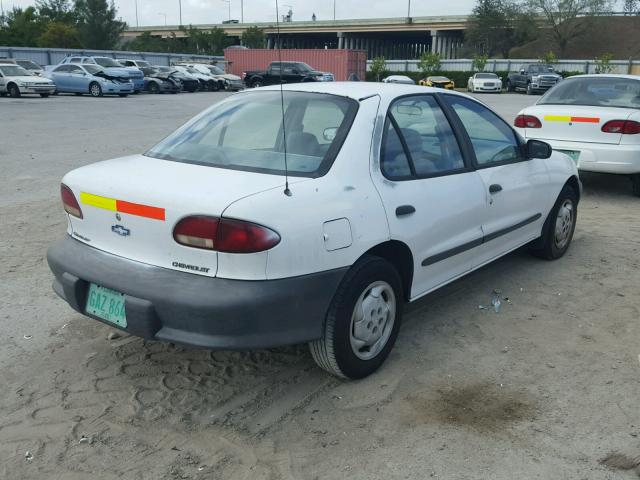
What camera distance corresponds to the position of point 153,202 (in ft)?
10.2

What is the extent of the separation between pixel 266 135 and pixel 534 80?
39.5m

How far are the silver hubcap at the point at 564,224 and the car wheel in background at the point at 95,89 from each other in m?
27.1

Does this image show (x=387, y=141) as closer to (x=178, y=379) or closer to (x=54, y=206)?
(x=178, y=379)

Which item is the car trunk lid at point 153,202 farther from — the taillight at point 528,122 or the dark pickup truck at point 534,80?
the dark pickup truck at point 534,80

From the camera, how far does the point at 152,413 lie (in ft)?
10.8

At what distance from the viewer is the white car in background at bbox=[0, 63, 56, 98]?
26.6 m

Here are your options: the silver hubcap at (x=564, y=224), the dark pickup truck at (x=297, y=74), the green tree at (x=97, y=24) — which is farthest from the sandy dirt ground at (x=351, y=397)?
the green tree at (x=97, y=24)

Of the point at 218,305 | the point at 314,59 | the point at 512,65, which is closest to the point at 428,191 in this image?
the point at 218,305

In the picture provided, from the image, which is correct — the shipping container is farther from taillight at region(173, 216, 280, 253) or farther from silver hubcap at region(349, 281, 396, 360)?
taillight at region(173, 216, 280, 253)

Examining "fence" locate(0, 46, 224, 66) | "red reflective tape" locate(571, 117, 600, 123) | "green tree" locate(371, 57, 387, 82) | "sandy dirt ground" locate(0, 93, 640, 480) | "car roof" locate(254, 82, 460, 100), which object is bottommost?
"sandy dirt ground" locate(0, 93, 640, 480)

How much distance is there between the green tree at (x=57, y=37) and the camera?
60.8 metres

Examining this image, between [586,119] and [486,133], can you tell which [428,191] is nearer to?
[486,133]

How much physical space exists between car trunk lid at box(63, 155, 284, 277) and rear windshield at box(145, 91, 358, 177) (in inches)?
6.9

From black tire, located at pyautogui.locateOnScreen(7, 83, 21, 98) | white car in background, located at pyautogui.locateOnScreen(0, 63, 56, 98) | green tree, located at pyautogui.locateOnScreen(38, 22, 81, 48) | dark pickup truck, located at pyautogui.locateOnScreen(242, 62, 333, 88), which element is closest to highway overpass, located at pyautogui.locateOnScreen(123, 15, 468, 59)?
green tree, located at pyautogui.locateOnScreen(38, 22, 81, 48)
